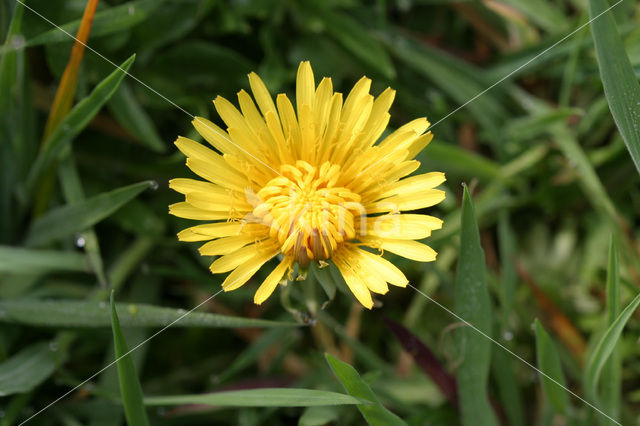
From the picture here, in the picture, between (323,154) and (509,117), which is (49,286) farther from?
(509,117)

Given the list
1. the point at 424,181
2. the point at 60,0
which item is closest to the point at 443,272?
the point at 424,181

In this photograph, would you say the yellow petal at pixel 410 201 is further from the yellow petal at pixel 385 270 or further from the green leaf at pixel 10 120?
the green leaf at pixel 10 120

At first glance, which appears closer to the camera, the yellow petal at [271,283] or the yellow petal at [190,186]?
the yellow petal at [271,283]

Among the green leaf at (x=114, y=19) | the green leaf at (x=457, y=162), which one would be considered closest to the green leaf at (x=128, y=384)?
the green leaf at (x=114, y=19)

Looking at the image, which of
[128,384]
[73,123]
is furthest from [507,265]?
[73,123]

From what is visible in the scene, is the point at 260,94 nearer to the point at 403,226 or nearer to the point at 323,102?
the point at 323,102

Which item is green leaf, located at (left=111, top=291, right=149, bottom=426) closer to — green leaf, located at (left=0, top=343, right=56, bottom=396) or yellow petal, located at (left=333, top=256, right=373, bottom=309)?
green leaf, located at (left=0, top=343, right=56, bottom=396)
